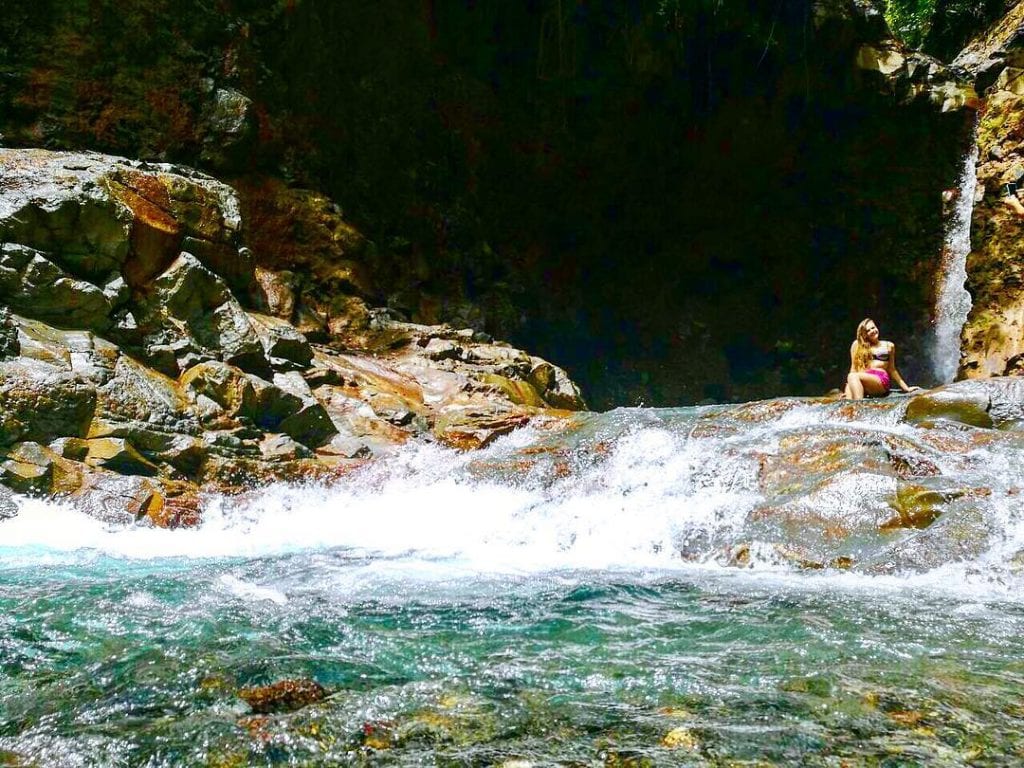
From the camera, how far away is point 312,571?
17.1 feet

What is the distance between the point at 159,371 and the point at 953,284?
17139 millimetres

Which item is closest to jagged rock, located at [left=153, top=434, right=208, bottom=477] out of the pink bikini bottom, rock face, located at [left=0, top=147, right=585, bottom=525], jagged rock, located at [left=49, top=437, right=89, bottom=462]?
rock face, located at [left=0, top=147, right=585, bottom=525]

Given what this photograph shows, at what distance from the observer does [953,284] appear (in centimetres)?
1828

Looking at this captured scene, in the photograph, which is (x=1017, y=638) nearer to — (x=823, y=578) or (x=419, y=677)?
(x=823, y=578)

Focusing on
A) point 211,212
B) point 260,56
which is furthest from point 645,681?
point 260,56

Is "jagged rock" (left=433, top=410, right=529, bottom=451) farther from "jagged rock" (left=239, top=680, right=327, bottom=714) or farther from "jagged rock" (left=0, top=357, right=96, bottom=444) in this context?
"jagged rock" (left=239, top=680, right=327, bottom=714)

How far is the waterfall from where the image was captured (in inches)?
706

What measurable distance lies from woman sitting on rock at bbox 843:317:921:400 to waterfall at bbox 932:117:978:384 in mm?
8624

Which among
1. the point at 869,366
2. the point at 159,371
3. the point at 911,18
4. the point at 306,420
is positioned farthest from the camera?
the point at 911,18

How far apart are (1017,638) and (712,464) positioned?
417 centimetres

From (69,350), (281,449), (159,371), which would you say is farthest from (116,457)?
(281,449)

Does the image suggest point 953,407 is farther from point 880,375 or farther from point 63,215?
point 63,215

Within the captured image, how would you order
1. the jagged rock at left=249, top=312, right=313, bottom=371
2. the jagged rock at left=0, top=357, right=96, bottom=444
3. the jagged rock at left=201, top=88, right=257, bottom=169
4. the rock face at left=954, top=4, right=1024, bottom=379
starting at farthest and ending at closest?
the rock face at left=954, top=4, right=1024, bottom=379 < the jagged rock at left=201, top=88, right=257, bottom=169 < the jagged rock at left=249, top=312, right=313, bottom=371 < the jagged rock at left=0, top=357, right=96, bottom=444

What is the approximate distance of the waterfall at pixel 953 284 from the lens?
58.8 ft
